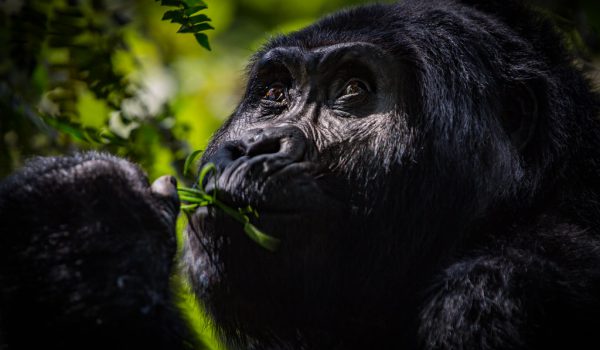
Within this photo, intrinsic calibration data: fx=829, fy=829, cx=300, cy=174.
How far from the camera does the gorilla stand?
320 centimetres

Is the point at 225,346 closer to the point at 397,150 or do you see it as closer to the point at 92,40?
the point at 397,150

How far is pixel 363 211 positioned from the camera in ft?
12.4

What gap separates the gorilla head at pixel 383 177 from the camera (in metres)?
3.66

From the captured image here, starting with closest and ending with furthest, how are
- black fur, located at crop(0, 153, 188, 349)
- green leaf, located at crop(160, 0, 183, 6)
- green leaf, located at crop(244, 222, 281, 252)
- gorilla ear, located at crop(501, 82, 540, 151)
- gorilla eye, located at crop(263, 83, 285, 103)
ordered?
black fur, located at crop(0, 153, 188, 349)
green leaf, located at crop(244, 222, 281, 252)
green leaf, located at crop(160, 0, 183, 6)
gorilla ear, located at crop(501, 82, 540, 151)
gorilla eye, located at crop(263, 83, 285, 103)

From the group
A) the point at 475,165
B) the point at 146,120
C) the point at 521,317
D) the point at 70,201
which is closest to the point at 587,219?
the point at 475,165

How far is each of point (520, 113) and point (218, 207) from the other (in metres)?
1.63

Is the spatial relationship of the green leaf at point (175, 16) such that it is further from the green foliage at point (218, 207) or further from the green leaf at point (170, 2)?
the green foliage at point (218, 207)

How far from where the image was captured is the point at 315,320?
386 centimetres

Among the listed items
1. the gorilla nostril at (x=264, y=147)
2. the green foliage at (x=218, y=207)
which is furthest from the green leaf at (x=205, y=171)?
the gorilla nostril at (x=264, y=147)

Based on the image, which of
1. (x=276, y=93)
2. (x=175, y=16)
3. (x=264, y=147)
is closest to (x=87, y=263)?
(x=264, y=147)

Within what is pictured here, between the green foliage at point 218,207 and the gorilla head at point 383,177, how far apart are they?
0.04m

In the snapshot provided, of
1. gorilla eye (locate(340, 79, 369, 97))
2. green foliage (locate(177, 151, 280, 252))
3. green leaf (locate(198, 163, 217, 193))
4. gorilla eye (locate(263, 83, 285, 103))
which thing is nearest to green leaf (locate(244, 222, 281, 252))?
green foliage (locate(177, 151, 280, 252))

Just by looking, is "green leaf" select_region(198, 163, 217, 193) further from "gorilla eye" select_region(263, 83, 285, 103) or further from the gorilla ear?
the gorilla ear

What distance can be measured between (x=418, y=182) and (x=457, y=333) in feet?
2.70
